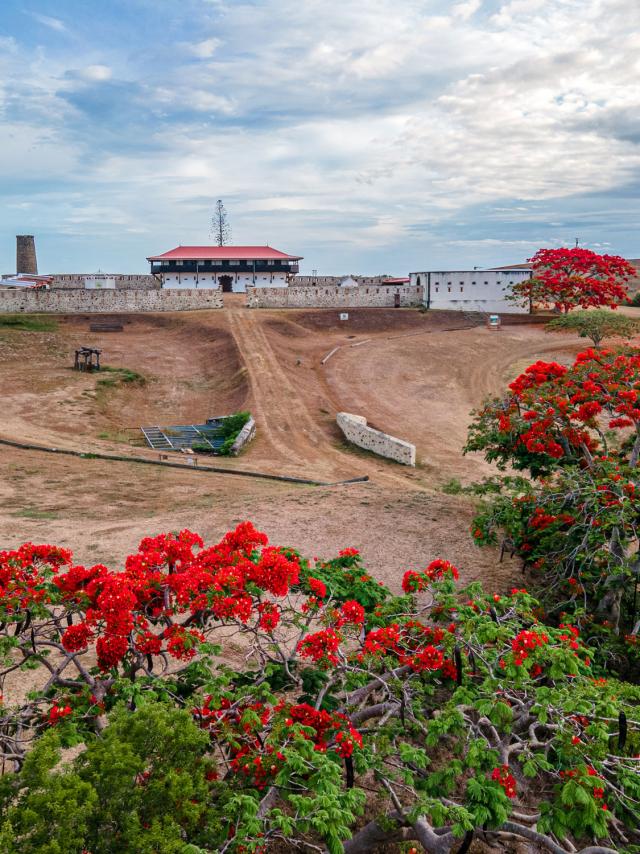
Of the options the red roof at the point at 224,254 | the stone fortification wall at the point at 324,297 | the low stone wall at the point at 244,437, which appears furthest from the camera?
the red roof at the point at 224,254

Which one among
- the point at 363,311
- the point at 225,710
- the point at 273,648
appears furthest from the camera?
the point at 363,311

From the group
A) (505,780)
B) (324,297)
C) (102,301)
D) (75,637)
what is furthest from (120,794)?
(324,297)

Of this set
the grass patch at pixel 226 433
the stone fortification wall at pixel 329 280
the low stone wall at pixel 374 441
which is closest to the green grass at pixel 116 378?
the grass patch at pixel 226 433

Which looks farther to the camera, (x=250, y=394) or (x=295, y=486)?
(x=250, y=394)

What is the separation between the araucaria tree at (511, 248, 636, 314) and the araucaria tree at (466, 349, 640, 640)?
1146 inches

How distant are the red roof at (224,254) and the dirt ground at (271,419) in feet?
35.8

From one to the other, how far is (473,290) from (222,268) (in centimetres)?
2075

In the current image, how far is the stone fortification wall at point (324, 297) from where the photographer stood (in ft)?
140

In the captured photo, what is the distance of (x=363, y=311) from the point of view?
4222 cm

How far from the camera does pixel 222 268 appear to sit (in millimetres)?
52062

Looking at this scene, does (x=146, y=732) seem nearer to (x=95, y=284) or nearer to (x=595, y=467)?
(x=595, y=467)

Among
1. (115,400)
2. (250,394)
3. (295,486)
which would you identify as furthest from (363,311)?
(295,486)

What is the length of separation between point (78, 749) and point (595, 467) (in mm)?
7834

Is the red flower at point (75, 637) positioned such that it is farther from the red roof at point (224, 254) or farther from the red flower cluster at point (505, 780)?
the red roof at point (224, 254)
